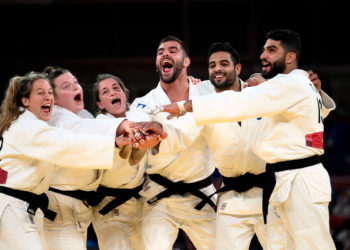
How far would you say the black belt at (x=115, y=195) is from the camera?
4.62 meters

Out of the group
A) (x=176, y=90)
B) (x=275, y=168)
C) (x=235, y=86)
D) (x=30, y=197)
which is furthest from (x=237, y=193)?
(x=30, y=197)

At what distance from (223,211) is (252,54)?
18.8ft

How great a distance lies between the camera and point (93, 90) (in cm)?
516

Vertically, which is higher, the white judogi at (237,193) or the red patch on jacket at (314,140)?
the red patch on jacket at (314,140)

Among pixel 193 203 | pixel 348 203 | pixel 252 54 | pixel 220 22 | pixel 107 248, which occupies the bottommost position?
pixel 348 203

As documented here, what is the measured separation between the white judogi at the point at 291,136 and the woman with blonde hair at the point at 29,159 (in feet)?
2.73

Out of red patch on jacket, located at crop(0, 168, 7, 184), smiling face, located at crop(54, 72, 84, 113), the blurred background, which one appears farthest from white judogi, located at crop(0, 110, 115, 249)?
the blurred background

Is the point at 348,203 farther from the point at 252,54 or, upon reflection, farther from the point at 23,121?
the point at 23,121

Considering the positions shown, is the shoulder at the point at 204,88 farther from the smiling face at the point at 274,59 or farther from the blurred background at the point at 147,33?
the blurred background at the point at 147,33

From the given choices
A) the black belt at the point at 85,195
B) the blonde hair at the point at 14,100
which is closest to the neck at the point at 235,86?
the black belt at the point at 85,195

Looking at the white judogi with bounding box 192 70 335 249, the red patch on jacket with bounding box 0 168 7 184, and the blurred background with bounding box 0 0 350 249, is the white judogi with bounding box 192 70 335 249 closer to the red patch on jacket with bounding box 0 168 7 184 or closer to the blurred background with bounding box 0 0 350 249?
the red patch on jacket with bounding box 0 168 7 184

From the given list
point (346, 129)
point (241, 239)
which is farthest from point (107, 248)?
point (346, 129)

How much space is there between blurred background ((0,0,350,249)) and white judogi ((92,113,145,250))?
4951mm

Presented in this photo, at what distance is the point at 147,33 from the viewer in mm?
10016
